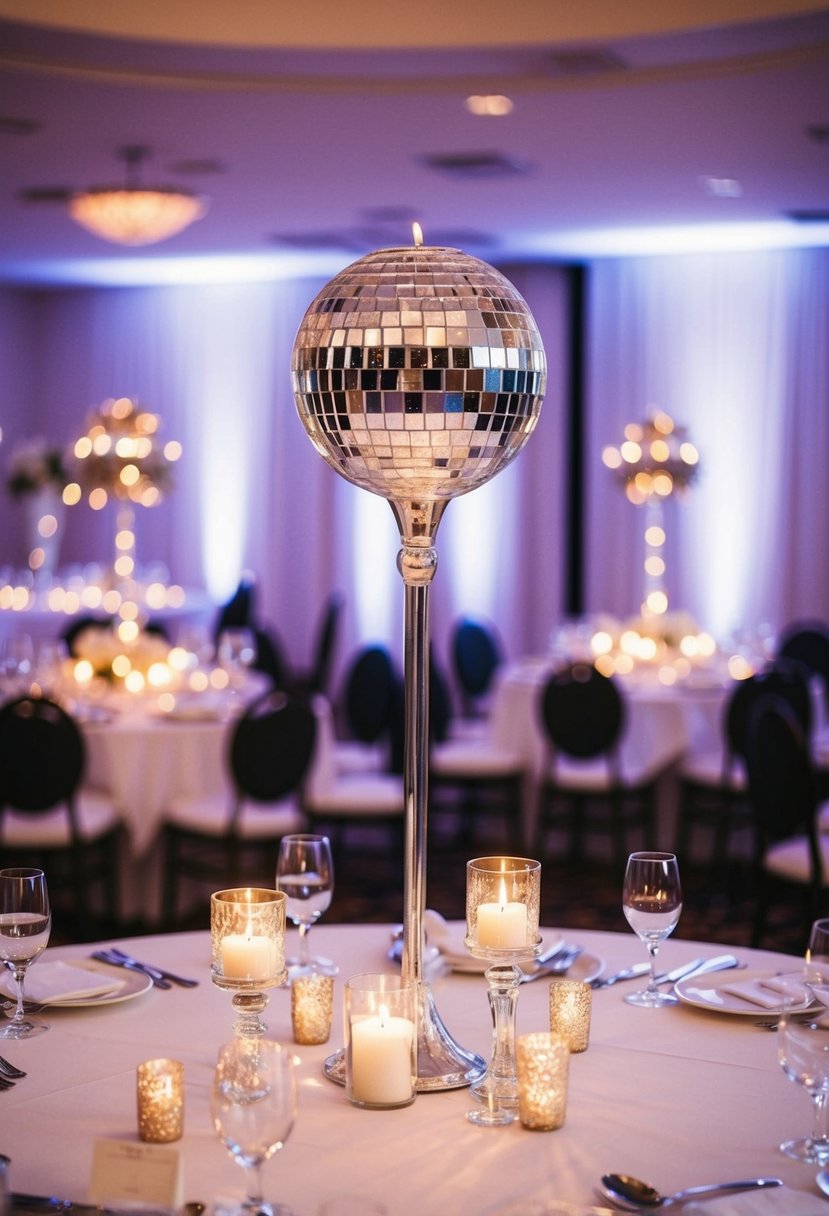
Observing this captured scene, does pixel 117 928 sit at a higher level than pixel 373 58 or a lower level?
lower

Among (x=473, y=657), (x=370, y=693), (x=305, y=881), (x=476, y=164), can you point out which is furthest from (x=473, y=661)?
(x=305, y=881)

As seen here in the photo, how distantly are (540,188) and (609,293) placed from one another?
8.87ft

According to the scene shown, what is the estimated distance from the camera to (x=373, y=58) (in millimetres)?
5527

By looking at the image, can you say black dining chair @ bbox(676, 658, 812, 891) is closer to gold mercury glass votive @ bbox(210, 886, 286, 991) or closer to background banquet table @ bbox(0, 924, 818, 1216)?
background banquet table @ bbox(0, 924, 818, 1216)

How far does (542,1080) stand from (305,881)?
0.72 meters

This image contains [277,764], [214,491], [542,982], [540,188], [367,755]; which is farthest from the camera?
[214,491]

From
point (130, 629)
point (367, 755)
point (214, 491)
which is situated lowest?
point (367, 755)

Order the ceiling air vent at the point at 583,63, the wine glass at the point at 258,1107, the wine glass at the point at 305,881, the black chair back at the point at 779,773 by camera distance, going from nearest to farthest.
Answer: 1. the wine glass at the point at 258,1107
2. the wine glass at the point at 305,881
3. the black chair back at the point at 779,773
4. the ceiling air vent at the point at 583,63

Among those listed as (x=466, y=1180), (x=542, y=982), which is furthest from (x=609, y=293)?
(x=466, y=1180)

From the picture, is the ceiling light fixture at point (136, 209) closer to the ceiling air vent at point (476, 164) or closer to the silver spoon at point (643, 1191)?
the ceiling air vent at point (476, 164)

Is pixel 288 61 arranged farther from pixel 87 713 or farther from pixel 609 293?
pixel 609 293

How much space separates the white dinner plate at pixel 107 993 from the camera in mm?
2129

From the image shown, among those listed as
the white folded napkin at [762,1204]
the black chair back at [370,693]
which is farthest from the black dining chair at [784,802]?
the white folded napkin at [762,1204]

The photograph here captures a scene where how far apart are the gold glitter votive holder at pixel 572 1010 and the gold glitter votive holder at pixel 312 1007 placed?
30 cm
